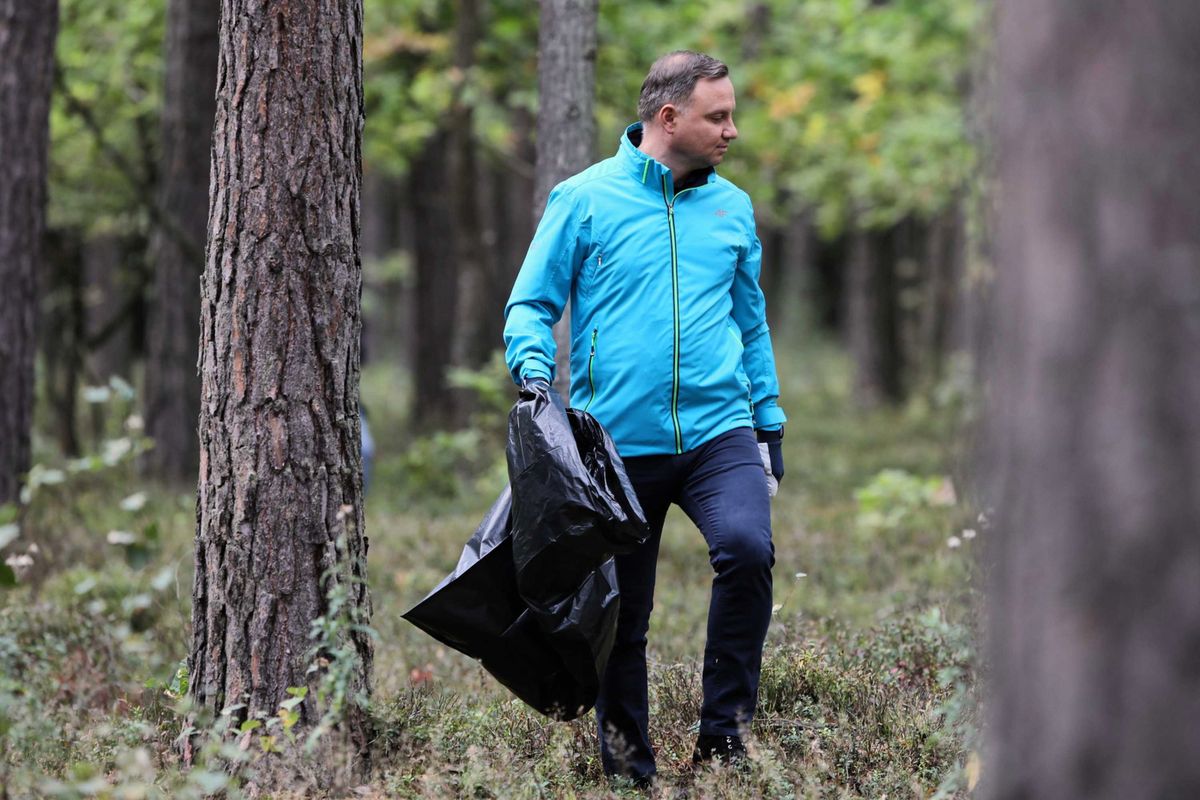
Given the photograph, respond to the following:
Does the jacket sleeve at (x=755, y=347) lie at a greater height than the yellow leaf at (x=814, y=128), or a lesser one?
lesser

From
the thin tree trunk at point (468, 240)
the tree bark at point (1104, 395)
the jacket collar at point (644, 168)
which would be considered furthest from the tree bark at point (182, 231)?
the tree bark at point (1104, 395)

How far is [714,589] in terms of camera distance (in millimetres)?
4164

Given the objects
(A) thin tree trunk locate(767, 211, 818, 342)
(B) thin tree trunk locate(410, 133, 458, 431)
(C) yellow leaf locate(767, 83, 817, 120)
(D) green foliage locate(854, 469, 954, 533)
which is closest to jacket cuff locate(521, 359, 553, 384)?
(D) green foliage locate(854, 469, 954, 533)

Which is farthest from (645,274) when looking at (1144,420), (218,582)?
(1144,420)

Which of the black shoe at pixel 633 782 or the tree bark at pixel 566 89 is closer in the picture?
the black shoe at pixel 633 782

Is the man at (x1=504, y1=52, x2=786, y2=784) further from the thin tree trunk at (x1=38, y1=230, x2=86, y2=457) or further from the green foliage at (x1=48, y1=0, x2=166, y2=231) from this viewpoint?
the thin tree trunk at (x1=38, y1=230, x2=86, y2=457)

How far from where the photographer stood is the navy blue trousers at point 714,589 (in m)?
4.03

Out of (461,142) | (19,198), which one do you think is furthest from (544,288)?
(461,142)

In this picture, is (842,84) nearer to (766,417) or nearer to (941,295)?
(941,295)

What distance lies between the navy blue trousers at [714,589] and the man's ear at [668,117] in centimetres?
98

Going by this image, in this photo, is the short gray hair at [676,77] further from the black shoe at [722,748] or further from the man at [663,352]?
the black shoe at [722,748]

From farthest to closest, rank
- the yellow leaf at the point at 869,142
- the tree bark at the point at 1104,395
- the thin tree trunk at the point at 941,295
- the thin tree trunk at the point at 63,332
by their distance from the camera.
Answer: the thin tree trunk at the point at 941,295 → the yellow leaf at the point at 869,142 → the thin tree trunk at the point at 63,332 → the tree bark at the point at 1104,395

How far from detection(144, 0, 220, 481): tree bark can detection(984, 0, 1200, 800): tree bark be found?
969 centimetres

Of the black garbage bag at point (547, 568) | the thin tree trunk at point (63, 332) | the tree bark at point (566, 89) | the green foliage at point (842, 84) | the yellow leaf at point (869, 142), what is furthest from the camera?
the yellow leaf at point (869, 142)
